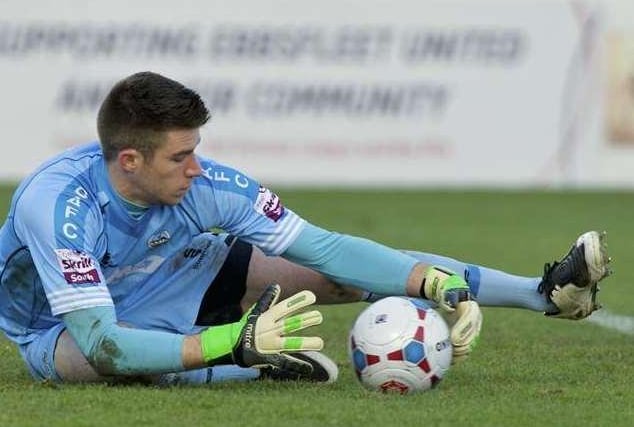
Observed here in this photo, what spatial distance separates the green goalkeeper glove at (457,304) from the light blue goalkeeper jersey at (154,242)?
0.46 feet

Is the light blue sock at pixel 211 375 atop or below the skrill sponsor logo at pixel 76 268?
below

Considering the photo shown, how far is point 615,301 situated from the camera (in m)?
9.75

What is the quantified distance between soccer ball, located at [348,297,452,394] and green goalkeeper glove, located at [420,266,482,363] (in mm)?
57

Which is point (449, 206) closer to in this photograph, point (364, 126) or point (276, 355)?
point (364, 126)

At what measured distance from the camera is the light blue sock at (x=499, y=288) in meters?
6.90

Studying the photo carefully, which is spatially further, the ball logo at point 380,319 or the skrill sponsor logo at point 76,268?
the ball logo at point 380,319

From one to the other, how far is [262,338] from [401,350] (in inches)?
23.3

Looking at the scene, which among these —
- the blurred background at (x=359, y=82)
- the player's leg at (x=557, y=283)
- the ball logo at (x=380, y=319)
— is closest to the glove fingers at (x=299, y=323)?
the ball logo at (x=380, y=319)

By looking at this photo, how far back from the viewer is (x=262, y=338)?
18.8 ft

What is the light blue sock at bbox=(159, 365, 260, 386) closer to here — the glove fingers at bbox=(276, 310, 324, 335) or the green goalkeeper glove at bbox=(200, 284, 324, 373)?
the green goalkeeper glove at bbox=(200, 284, 324, 373)

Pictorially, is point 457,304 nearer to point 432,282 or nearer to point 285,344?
point 432,282

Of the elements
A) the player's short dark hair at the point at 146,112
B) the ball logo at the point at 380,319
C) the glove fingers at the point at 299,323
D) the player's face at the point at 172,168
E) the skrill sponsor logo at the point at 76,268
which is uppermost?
the player's short dark hair at the point at 146,112

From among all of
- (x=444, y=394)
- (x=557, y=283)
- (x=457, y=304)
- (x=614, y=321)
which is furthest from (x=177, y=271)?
(x=614, y=321)

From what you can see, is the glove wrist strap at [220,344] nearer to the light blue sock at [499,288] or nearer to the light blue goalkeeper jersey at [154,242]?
the light blue goalkeeper jersey at [154,242]
